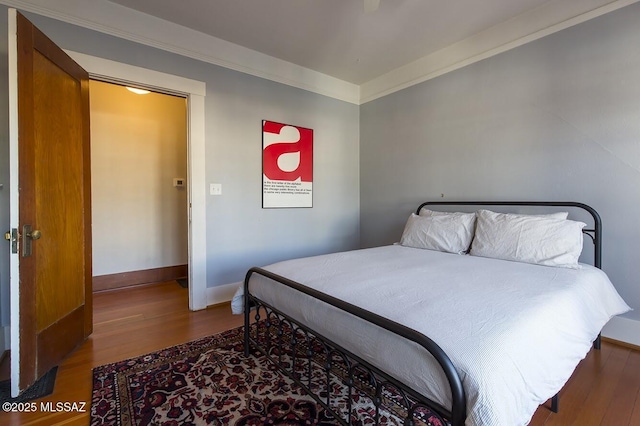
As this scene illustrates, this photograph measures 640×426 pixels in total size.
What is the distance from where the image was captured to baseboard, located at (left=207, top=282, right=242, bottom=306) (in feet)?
9.71

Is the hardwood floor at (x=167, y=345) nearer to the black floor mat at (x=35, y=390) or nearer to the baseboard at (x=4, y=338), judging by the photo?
the black floor mat at (x=35, y=390)

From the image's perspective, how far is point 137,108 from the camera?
3.69 metres

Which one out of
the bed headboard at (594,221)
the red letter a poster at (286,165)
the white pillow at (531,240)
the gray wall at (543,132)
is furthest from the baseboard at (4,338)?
the bed headboard at (594,221)

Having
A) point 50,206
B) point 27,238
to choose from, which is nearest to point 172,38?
point 50,206

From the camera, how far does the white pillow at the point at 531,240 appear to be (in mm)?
1973

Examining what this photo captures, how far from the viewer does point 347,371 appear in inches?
60.2

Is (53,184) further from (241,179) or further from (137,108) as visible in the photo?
(137,108)

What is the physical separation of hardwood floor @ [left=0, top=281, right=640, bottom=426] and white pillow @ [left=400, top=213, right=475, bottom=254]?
1.08m

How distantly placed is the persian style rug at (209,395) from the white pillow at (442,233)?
138 centimetres

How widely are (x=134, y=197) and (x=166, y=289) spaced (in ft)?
3.99

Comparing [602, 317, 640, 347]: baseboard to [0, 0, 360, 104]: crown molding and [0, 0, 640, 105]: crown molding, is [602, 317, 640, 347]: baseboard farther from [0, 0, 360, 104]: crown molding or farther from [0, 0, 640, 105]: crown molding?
[0, 0, 360, 104]: crown molding

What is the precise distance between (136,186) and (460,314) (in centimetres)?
390

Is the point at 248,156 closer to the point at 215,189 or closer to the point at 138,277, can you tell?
the point at 215,189

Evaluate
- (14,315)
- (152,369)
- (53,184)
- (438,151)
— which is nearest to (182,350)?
(152,369)
